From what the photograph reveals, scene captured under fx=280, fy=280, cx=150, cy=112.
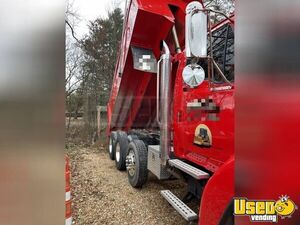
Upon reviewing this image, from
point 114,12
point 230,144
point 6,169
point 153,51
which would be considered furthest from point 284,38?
point 114,12

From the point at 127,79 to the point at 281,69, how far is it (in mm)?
4640

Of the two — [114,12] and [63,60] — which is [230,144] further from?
[114,12]

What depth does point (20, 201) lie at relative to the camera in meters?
1.02

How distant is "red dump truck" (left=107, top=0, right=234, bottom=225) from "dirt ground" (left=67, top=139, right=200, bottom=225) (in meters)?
0.29

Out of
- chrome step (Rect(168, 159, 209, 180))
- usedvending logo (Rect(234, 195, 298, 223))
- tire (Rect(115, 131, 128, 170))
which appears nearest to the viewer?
usedvending logo (Rect(234, 195, 298, 223))

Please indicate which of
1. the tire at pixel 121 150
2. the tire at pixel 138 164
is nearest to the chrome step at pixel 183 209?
the tire at pixel 138 164

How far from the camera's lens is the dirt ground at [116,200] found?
12.0 ft

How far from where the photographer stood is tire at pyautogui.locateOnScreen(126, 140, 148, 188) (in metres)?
4.65

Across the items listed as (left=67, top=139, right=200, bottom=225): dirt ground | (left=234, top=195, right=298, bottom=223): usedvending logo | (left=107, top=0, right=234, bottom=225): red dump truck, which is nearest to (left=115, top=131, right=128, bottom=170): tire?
(left=107, top=0, right=234, bottom=225): red dump truck

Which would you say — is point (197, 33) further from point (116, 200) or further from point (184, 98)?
point (116, 200)

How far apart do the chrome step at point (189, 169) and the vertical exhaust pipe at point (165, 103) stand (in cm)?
20

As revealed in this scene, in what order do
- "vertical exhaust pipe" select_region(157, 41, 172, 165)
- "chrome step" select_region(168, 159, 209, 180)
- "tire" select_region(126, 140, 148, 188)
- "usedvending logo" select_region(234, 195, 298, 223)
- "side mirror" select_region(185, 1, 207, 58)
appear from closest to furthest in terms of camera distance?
1. "usedvending logo" select_region(234, 195, 298, 223)
2. "side mirror" select_region(185, 1, 207, 58)
3. "chrome step" select_region(168, 159, 209, 180)
4. "vertical exhaust pipe" select_region(157, 41, 172, 165)
5. "tire" select_region(126, 140, 148, 188)

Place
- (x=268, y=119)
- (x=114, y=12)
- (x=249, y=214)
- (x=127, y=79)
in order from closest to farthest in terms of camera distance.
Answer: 1. (x=268, y=119)
2. (x=249, y=214)
3. (x=127, y=79)
4. (x=114, y=12)

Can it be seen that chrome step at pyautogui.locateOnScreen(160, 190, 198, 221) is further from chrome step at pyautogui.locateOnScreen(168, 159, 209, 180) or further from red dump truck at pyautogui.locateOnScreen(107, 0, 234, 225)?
chrome step at pyautogui.locateOnScreen(168, 159, 209, 180)
